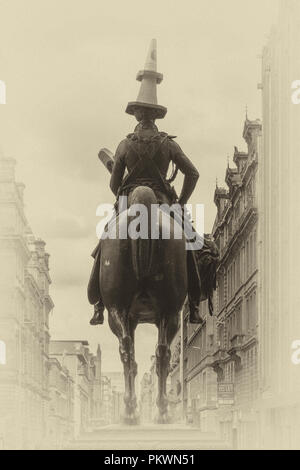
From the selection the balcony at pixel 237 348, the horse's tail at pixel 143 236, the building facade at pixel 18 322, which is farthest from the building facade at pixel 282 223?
the horse's tail at pixel 143 236

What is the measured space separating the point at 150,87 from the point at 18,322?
156 ft

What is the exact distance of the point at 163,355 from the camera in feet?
40.9

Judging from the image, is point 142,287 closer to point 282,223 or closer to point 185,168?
point 185,168

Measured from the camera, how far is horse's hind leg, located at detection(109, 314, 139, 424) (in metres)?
12.1

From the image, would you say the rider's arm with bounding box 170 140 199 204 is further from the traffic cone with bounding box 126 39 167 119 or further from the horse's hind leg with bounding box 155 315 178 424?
the horse's hind leg with bounding box 155 315 178 424

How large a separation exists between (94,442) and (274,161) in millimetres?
22387

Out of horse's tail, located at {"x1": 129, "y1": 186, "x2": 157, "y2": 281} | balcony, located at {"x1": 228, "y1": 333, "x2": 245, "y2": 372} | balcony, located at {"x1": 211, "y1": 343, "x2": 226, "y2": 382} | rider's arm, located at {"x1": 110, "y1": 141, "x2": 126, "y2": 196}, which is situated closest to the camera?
horse's tail, located at {"x1": 129, "y1": 186, "x2": 157, "y2": 281}

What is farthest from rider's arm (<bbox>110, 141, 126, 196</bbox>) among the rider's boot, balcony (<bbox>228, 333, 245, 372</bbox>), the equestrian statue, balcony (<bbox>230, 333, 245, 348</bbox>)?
balcony (<bbox>230, 333, 245, 348</bbox>)

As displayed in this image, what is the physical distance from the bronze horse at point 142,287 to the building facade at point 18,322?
28128 mm

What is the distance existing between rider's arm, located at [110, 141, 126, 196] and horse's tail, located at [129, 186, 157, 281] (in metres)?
0.76

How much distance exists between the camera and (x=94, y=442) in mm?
11844

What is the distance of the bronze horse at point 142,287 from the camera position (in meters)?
11.9

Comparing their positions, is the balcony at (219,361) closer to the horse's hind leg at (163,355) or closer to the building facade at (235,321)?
the building facade at (235,321)
